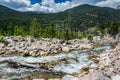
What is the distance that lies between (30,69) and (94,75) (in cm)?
1047

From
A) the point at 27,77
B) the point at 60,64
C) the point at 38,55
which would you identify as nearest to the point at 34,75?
the point at 27,77

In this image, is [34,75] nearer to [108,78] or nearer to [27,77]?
[27,77]

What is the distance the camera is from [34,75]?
80.1 feet

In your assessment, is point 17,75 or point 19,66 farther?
point 19,66

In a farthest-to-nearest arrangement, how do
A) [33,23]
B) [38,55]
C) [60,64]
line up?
1. [33,23]
2. [38,55]
3. [60,64]

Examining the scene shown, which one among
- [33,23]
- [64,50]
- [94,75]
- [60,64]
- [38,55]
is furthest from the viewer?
[33,23]

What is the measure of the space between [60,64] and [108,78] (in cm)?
1294

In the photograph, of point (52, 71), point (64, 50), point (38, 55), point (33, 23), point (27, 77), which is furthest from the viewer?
point (33, 23)

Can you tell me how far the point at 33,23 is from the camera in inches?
4434

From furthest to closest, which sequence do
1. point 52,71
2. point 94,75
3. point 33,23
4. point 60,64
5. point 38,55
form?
point 33,23, point 38,55, point 60,64, point 52,71, point 94,75

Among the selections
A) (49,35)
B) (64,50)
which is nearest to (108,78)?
(64,50)

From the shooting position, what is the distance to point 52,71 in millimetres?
26875

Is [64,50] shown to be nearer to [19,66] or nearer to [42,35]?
[19,66]

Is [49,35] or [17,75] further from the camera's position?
[49,35]
